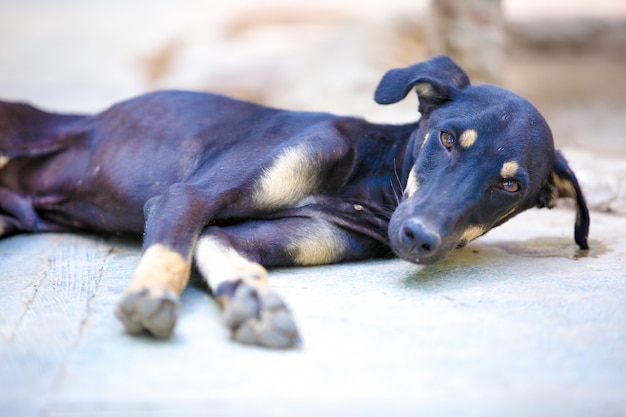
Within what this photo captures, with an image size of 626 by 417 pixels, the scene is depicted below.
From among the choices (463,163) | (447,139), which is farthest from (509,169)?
(447,139)

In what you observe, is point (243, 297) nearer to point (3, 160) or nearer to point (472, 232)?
point (472, 232)

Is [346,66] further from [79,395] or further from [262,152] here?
[79,395]

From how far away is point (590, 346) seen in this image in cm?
295

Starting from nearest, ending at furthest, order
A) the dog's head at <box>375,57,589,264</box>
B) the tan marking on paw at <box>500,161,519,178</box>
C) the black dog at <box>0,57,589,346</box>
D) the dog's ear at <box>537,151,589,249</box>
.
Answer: the black dog at <box>0,57,589,346</box>, the dog's head at <box>375,57,589,264</box>, the tan marking on paw at <box>500,161,519,178</box>, the dog's ear at <box>537,151,589,249</box>

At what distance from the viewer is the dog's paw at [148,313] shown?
2.87 meters

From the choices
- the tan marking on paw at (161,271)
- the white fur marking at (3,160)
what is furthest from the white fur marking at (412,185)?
the white fur marking at (3,160)

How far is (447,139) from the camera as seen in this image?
385cm

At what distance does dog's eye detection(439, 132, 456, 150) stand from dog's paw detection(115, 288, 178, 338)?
1.59 meters

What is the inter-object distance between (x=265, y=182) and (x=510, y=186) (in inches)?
47.4

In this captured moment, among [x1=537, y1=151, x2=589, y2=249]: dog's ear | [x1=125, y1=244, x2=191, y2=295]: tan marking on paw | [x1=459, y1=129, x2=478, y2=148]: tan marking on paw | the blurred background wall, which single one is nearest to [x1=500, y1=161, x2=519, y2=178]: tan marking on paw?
[x1=459, y1=129, x2=478, y2=148]: tan marking on paw

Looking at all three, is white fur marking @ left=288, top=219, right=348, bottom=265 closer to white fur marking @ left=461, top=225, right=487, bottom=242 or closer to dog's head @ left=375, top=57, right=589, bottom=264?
dog's head @ left=375, top=57, right=589, bottom=264

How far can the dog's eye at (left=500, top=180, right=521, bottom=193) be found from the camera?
3.77 m

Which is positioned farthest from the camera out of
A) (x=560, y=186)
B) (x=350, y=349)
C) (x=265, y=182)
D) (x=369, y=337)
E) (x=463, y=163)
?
(x=560, y=186)

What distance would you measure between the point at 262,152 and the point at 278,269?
626 mm
